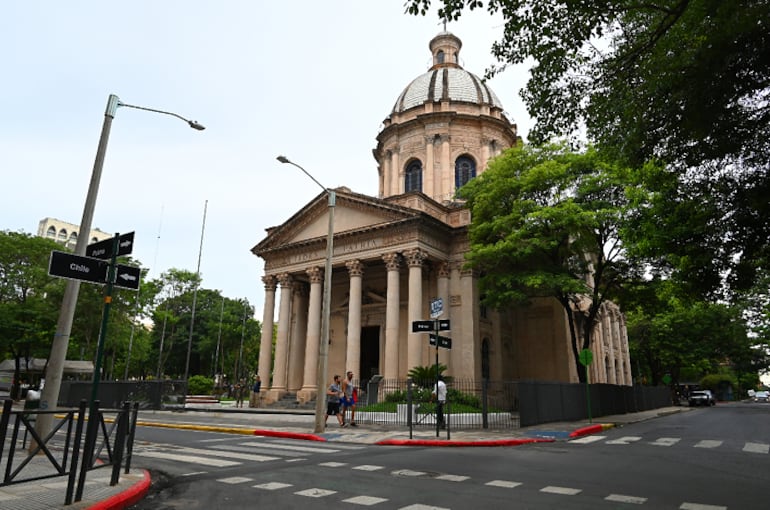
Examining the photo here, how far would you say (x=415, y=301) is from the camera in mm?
28969

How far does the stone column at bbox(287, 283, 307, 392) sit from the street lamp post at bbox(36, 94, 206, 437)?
25569 millimetres

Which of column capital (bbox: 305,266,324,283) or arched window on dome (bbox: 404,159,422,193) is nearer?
column capital (bbox: 305,266,324,283)

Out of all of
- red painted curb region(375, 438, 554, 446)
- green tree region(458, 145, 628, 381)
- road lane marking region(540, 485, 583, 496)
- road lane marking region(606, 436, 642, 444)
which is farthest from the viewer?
green tree region(458, 145, 628, 381)

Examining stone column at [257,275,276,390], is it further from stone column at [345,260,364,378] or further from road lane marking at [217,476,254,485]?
road lane marking at [217,476,254,485]

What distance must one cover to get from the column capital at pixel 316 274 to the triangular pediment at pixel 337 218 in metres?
1.96

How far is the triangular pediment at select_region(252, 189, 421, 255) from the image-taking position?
3086 centimetres

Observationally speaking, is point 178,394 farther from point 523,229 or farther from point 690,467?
point 690,467

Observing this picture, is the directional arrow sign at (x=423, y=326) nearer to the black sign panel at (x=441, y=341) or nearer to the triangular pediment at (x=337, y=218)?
the black sign panel at (x=441, y=341)

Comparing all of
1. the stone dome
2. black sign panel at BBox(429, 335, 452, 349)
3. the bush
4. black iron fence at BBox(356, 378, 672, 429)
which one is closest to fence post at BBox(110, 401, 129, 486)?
black iron fence at BBox(356, 378, 672, 429)

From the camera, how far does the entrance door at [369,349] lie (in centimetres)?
3544

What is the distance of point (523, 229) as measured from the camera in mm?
24234

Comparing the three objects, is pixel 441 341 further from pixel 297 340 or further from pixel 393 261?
pixel 297 340

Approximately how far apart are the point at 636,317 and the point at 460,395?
36230 millimetres

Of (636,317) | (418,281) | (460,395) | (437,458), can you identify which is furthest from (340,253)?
(636,317)
